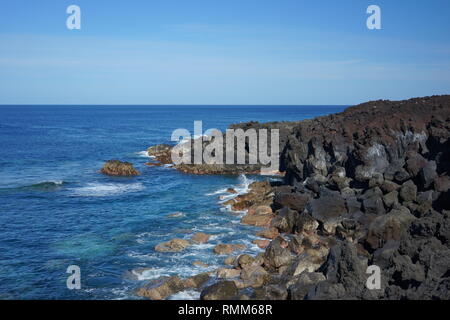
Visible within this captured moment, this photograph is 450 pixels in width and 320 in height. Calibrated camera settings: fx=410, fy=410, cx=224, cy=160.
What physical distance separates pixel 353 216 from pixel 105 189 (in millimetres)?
33355

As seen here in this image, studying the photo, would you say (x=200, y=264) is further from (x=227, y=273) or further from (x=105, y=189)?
(x=105, y=189)

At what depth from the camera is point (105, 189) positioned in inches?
2172

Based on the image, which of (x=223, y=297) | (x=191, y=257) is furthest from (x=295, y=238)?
(x=223, y=297)

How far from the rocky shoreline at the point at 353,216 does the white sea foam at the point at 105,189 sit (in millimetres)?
15439

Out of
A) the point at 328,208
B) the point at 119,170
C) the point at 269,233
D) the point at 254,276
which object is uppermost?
the point at 119,170

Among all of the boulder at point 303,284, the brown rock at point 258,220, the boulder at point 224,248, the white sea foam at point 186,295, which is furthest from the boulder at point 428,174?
the white sea foam at point 186,295

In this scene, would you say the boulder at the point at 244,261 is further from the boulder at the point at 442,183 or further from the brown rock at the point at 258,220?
the boulder at the point at 442,183

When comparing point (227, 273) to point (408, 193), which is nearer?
point (227, 273)

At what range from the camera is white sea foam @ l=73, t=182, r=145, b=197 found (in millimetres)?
52375

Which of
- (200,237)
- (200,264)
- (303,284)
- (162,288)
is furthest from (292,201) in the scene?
(162,288)

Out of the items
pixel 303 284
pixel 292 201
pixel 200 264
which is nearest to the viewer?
pixel 303 284

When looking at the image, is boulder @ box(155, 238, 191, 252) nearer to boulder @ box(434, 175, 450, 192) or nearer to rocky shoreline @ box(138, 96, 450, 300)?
rocky shoreline @ box(138, 96, 450, 300)

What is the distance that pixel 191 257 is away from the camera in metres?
32.2
